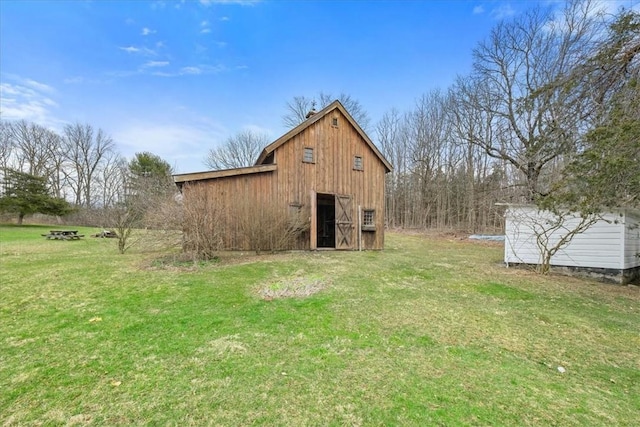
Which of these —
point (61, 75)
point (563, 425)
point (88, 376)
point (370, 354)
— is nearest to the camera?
point (563, 425)

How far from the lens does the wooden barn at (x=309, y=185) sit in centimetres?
1014

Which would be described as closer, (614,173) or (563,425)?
(563,425)

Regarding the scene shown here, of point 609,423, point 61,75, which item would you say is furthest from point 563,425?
point 61,75

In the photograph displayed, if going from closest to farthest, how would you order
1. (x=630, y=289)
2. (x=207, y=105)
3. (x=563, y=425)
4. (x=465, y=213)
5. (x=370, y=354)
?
(x=563, y=425), (x=370, y=354), (x=630, y=289), (x=207, y=105), (x=465, y=213)

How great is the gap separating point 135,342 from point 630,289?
10937 mm

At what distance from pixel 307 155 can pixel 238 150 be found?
26.3 m

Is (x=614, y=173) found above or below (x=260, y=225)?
above

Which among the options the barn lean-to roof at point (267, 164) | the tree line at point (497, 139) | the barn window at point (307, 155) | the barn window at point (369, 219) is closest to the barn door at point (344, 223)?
the barn window at point (369, 219)

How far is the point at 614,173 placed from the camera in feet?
16.6

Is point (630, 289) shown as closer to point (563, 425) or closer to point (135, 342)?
point (563, 425)

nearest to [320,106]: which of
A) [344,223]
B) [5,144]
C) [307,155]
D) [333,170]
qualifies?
[333,170]

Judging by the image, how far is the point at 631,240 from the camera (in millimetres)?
8047

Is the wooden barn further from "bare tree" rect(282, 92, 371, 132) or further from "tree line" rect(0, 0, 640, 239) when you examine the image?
"bare tree" rect(282, 92, 371, 132)

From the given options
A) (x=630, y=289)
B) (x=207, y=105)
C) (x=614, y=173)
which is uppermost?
(x=207, y=105)
